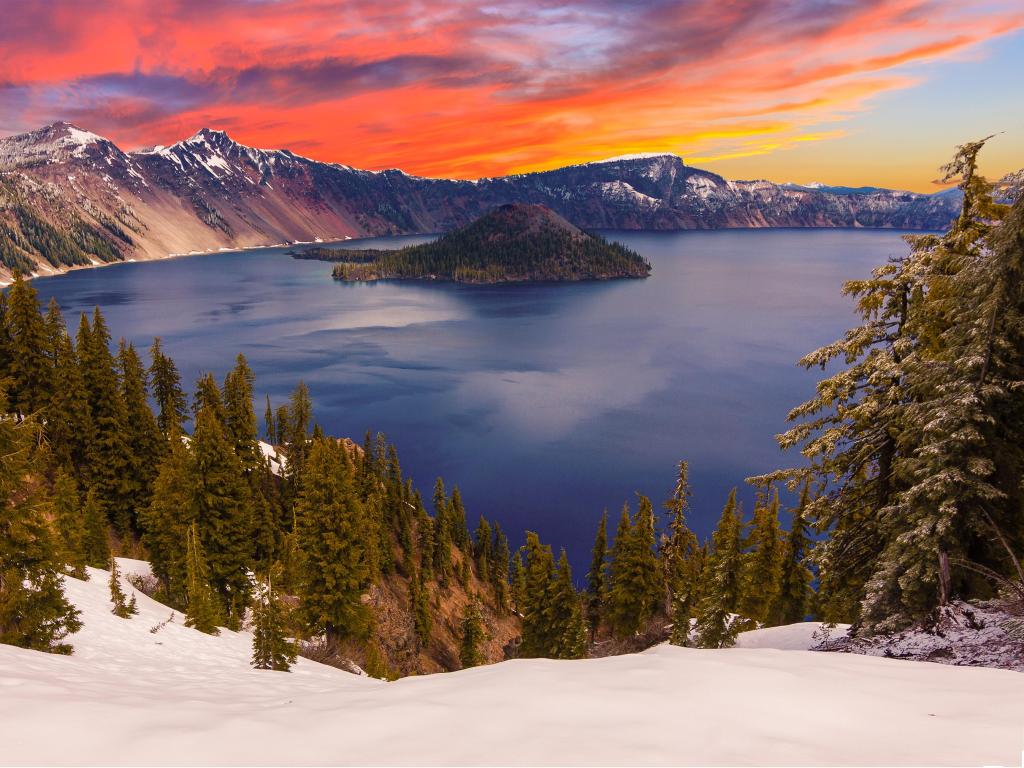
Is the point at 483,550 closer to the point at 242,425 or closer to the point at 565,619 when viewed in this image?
the point at 565,619

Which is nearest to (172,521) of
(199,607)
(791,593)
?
(199,607)

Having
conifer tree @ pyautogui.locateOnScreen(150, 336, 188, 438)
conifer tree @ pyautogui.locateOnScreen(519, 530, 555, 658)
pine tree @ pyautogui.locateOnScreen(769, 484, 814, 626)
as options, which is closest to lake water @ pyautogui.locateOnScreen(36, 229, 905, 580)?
conifer tree @ pyautogui.locateOnScreen(519, 530, 555, 658)

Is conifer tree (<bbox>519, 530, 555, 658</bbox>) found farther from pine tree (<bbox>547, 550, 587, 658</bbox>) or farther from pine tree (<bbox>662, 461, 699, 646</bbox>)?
pine tree (<bbox>662, 461, 699, 646</bbox>)

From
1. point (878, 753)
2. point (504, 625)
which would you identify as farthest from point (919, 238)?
point (504, 625)

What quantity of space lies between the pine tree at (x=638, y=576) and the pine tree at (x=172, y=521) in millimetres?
24200

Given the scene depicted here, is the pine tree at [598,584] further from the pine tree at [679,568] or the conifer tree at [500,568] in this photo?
the conifer tree at [500,568]

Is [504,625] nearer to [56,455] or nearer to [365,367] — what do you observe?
[56,455]

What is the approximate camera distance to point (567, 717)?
538cm

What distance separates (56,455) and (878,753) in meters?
43.7

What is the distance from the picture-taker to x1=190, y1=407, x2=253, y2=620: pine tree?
2744 centimetres

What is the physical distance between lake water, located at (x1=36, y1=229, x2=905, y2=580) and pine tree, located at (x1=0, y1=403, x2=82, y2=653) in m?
52.1

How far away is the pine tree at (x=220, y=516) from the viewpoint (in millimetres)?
27438

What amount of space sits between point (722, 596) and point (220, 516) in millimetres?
25118

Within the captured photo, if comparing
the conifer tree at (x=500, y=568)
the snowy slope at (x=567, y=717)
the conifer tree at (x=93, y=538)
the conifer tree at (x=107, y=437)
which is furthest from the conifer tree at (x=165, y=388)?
the snowy slope at (x=567, y=717)
